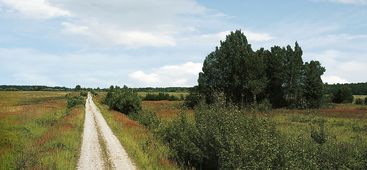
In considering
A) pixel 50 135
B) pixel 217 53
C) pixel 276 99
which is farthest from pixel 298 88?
pixel 50 135

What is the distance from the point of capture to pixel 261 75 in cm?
8550

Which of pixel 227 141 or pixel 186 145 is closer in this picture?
pixel 227 141

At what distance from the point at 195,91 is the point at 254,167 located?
236 ft

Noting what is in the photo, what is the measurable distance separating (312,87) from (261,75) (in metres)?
12.2

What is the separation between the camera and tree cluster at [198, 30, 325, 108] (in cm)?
8319

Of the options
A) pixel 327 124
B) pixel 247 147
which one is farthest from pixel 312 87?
pixel 247 147

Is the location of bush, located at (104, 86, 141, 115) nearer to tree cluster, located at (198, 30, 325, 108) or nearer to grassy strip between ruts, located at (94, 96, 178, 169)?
tree cluster, located at (198, 30, 325, 108)

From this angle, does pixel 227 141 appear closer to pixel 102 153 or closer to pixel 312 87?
pixel 102 153

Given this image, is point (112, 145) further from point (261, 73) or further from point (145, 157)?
point (261, 73)

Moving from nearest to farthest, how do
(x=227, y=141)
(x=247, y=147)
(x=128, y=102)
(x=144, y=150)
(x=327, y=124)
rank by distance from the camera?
(x=247, y=147) < (x=227, y=141) < (x=144, y=150) < (x=327, y=124) < (x=128, y=102)

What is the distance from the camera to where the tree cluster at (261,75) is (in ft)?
273

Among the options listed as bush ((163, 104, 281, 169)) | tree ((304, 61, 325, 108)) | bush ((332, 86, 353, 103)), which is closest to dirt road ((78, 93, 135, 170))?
bush ((163, 104, 281, 169))

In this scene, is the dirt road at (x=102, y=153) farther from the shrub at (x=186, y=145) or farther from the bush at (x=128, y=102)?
the bush at (x=128, y=102)

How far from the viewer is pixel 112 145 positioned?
28.5 m
